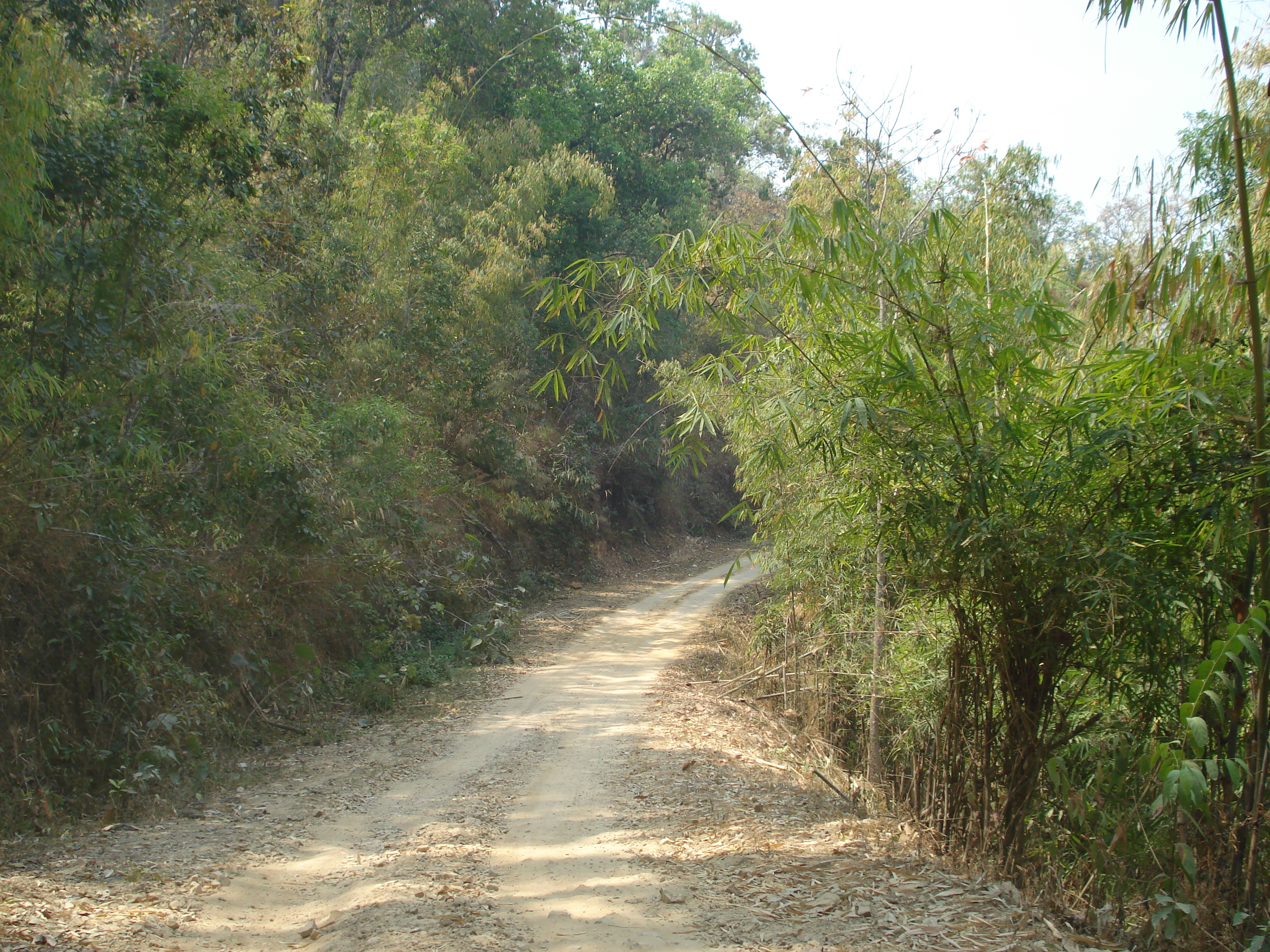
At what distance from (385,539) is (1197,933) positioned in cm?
903

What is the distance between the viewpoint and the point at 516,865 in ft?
15.9

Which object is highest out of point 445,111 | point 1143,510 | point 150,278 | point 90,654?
point 445,111

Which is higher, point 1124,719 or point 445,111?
point 445,111

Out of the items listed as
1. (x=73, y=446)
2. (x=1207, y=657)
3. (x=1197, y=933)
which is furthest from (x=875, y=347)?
(x=73, y=446)

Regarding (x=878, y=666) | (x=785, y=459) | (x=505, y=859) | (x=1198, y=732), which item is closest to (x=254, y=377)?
(x=505, y=859)

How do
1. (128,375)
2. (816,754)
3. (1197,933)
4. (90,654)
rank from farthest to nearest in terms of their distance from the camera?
(816,754) < (128,375) < (90,654) < (1197,933)

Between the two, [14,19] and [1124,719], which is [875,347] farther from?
[14,19]

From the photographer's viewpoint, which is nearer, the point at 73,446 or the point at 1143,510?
the point at 1143,510

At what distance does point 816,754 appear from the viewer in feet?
24.2

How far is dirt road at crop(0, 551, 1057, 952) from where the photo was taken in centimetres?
390

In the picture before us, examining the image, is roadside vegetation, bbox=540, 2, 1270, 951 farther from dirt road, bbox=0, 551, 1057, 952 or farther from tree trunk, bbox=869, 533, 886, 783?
dirt road, bbox=0, 551, 1057, 952

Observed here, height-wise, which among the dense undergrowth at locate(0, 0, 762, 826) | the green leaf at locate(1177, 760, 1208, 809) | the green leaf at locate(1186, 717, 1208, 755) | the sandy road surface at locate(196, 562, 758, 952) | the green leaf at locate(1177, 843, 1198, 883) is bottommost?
the sandy road surface at locate(196, 562, 758, 952)

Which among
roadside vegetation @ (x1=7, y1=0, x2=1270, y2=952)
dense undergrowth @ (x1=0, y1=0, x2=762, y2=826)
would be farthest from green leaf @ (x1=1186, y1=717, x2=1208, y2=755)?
dense undergrowth @ (x1=0, y1=0, x2=762, y2=826)

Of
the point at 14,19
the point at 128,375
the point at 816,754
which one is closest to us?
the point at 14,19
